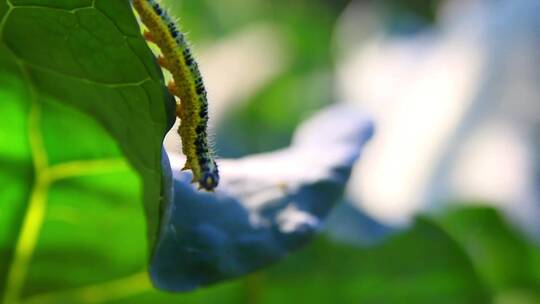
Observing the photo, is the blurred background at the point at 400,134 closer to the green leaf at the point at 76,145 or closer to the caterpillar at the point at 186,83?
the green leaf at the point at 76,145

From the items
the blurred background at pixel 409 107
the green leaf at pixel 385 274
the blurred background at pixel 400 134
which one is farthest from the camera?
the blurred background at pixel 409 107

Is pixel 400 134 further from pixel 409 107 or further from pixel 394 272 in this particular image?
pixel 394 272

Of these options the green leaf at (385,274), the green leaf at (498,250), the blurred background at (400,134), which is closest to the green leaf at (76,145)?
the blurred background at (400,134)

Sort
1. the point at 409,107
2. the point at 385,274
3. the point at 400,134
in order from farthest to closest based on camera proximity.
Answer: the point at 409,107, the point at 400,134, the point at 385,274

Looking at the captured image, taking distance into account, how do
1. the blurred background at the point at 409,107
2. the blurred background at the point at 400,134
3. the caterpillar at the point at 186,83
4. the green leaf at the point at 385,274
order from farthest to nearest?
1. the blurred background at the point at 409,107
2. the blurred background at the point at 400,134
3. the green leaf at the point at 385,274
4. the caterpillar at the point at 186,83

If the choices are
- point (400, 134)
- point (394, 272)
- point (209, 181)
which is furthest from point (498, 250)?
point (209, 181)

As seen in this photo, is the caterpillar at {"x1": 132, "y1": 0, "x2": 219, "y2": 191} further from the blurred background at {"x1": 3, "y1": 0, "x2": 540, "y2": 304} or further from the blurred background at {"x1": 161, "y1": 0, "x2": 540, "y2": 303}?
the blurred background at {"x1": 161, "y1": 0, "x2": 540, "y2": 303}

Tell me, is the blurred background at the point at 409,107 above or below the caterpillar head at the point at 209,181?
below

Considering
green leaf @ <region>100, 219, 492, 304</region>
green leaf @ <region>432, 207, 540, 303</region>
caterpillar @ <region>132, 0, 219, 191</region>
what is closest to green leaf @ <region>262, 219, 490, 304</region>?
green leaf @ <region>100, 219, 492, 304</region>
